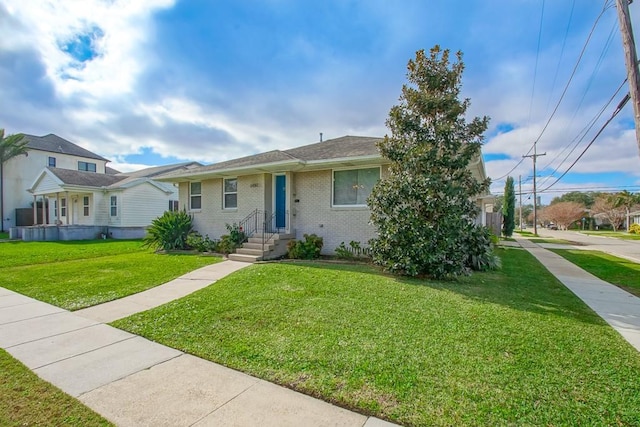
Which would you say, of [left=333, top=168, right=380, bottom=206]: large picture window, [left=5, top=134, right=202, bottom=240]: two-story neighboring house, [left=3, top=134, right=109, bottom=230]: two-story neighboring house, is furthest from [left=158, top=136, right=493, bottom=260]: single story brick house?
[left=3, top=134, right=109, bottom=230]: two-story neighboring house

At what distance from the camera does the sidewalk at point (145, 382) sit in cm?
232

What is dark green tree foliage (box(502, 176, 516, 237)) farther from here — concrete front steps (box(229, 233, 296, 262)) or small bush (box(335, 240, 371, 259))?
Answer: concrete front steps (box(229, 233, 296, 262))

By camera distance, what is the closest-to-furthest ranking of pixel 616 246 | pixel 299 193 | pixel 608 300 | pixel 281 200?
pixel 608 300 → pixel 299 193 → pixel 281 200 → pixel 616 246

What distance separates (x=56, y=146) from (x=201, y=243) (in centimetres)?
2921

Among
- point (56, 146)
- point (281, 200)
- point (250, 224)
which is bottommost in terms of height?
point (250, 224)

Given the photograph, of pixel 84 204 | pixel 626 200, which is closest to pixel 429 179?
pixel 84 204

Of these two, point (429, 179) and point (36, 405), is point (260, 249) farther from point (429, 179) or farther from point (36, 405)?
point (36, 405)

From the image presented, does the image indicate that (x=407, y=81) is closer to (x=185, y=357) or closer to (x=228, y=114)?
(x=185, y=357)

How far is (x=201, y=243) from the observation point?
12.2m

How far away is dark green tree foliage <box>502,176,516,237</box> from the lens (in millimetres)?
28719

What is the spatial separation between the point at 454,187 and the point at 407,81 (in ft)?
10.4

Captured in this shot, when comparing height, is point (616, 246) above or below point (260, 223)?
Result: below

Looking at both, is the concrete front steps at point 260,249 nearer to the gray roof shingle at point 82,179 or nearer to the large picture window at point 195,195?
the large picture window at point 195,195

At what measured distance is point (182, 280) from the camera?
23.6 feet
